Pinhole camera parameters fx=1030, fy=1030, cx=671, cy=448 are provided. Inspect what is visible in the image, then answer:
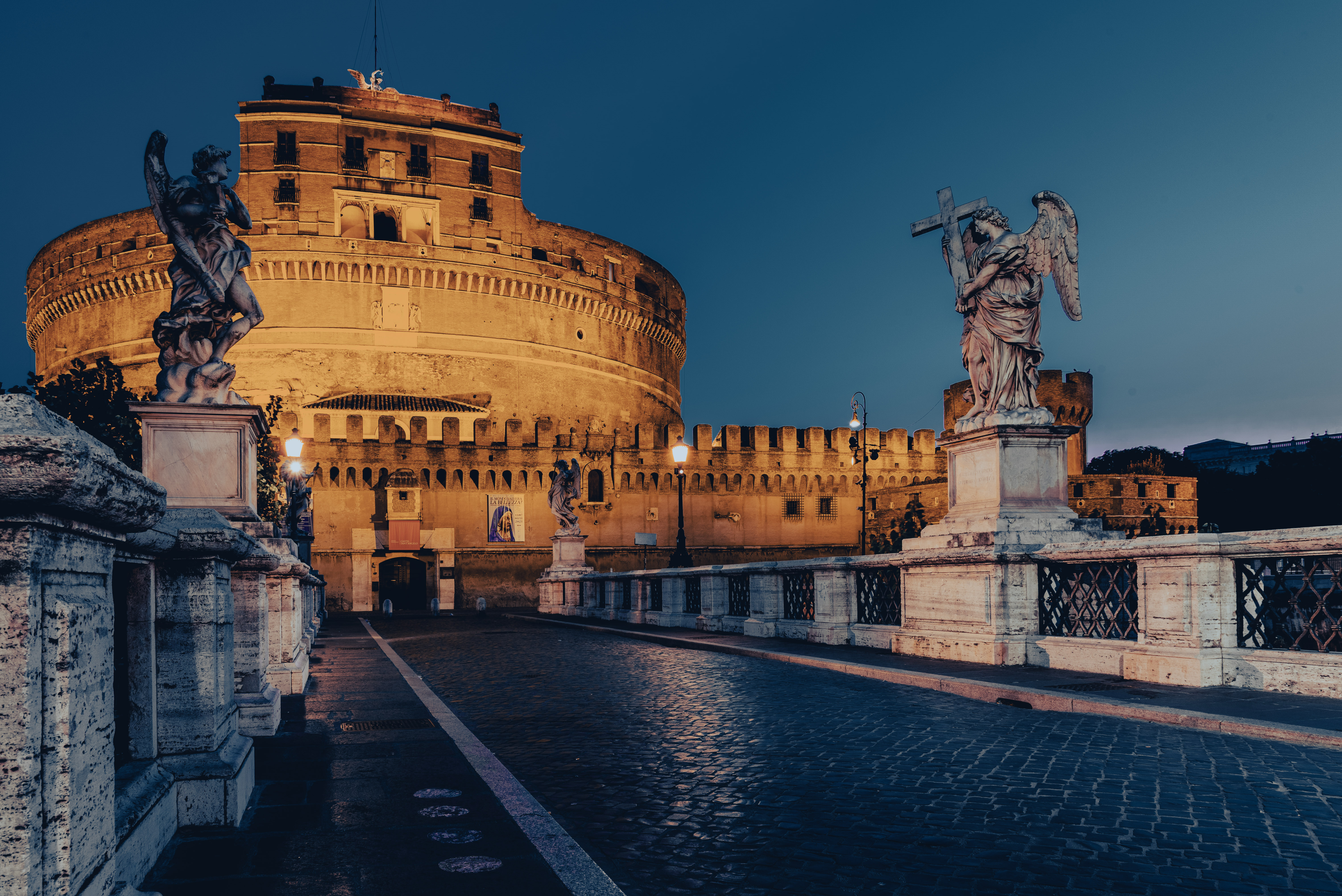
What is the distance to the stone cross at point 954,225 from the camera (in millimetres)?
10648

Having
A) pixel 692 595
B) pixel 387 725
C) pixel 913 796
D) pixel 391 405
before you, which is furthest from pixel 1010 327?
pixel 391 405

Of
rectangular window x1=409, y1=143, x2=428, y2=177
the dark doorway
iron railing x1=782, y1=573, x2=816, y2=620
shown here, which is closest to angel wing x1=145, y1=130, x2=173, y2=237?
iron railing x1=782, y1=573, x2=816, y2=620

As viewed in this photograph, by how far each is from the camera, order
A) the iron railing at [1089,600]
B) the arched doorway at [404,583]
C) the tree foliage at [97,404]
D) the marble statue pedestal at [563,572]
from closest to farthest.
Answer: the iron railing at [1089,600], the tree foliage at [97,404], the marble statue pedestal at [563,572], the arched doorway at [404,583]

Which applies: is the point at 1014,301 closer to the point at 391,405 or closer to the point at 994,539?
the point at 994,539

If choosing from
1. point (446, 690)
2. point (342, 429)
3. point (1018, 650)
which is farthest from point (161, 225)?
point (342, 429)

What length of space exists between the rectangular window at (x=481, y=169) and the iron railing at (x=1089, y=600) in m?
47.0

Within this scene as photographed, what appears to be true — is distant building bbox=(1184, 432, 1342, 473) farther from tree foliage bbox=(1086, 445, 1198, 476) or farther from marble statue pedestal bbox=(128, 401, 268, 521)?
marble statue pedestal bbox=(128, 401, 268, 521)

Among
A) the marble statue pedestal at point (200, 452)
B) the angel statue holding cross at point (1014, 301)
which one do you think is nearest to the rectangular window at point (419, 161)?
the angel statue holding cross at point (1014, 301)

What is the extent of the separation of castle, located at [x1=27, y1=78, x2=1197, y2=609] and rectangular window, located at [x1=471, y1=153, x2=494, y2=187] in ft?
0.32

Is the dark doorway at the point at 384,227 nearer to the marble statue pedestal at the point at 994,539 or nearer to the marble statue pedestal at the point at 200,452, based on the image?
the marble statue pedestal at the point at 994,539

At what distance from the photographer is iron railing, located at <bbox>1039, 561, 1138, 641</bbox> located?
836 centimetres

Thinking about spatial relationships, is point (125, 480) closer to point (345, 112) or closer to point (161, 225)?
point (161, 225)

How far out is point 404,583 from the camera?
4419cm

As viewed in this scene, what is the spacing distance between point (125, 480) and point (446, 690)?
7.61m
